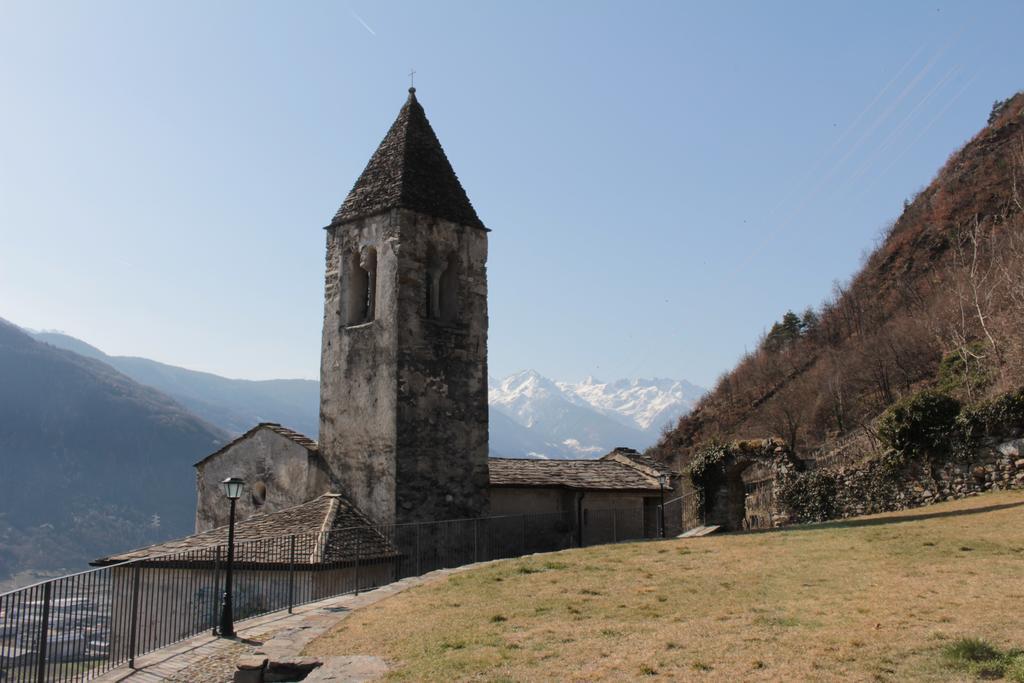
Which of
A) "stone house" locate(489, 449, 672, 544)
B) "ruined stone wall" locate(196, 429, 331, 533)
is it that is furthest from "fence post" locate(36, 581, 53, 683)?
"stone house" locate(489, 449, 672, 544)

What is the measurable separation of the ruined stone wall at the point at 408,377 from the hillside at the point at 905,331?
65.3ft

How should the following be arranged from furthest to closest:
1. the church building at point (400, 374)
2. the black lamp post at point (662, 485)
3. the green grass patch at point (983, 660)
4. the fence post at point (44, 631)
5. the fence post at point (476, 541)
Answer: the black lamp post at point (662, 485)
the church building at point (400, 374)
the fence post at point (476, 541)
the fence post at point (44, 631)
the green grass patch at point (983, 660)

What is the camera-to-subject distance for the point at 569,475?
2808 cm

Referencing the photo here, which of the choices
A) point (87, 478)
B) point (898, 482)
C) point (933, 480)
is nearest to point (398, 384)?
point (898, 482)

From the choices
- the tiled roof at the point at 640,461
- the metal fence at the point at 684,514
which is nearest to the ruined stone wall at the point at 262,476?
the tiled roof at the point at 640,461

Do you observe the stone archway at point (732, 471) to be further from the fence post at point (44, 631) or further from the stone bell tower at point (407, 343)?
the fence post at point (44, 631)

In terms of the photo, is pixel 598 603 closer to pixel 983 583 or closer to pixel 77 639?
pixel 983 583

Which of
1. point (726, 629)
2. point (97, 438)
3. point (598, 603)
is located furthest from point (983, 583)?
point (97, 438)

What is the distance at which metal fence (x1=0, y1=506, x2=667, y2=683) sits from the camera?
10188 mm

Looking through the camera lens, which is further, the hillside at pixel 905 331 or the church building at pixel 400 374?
the hillside at pixel 905 331

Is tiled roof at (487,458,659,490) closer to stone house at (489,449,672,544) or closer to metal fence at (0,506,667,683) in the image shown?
stone house at (489,449,672,544)

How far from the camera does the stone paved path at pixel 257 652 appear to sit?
33.9ft

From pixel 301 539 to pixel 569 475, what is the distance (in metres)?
11.1

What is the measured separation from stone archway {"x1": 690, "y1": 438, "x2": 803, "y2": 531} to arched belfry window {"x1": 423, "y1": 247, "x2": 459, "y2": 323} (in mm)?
12264
